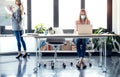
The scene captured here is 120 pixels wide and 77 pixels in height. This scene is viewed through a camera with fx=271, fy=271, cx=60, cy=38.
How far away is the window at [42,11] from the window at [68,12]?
31 centimetres

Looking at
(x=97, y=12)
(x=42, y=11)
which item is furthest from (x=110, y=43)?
(x=42, y=11)

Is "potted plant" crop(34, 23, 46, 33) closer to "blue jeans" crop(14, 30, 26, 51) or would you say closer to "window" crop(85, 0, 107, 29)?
"blue jeans" crop(14, 30, 26, 51)

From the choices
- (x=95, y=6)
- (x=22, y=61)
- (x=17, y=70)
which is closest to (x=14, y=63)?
(x=22, y=61)

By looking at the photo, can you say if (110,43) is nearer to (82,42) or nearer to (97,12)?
(97,12)

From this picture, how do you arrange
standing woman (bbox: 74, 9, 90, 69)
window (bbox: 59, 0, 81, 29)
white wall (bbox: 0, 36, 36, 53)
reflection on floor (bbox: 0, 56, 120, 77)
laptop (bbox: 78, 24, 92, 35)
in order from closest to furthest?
reflection on floor (bbox: 0, 56, 120, 77)
laptop (bbox: 78, 24, 92, 35)
standing woman (bbox: 74, 9, 90, 69)
white wall (bbox: 0, 36, 36, 53)
window (bbox: 59, 0, 81, 29)

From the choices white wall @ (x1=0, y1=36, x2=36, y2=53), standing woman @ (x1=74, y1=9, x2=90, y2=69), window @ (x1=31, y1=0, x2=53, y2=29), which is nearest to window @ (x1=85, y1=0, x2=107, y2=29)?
window @ (x1=31, y1=0, x2=53, y2=29)

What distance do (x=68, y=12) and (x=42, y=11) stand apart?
2.61 feet

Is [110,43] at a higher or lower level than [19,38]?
lower

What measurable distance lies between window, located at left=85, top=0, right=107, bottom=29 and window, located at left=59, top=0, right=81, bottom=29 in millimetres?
398

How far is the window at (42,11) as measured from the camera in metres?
8.27

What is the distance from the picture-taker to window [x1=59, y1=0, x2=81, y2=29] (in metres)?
8.27

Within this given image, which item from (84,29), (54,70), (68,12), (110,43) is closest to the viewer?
(84,29)

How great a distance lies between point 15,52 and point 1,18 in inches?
44.0

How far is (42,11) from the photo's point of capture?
8289 mm
